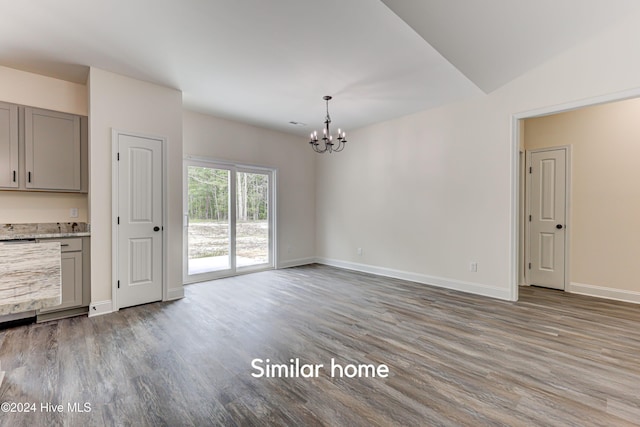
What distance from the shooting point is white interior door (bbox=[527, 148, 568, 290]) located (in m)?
4.50

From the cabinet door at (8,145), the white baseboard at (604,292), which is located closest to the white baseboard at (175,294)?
the cabinet door at (8,145)

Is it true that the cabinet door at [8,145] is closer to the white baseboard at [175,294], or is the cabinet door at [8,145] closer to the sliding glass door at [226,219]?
the sliding glass door at [226,219]

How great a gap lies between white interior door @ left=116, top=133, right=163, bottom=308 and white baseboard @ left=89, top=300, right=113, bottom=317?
0.09 meters

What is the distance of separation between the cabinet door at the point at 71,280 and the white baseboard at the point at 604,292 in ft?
21.6

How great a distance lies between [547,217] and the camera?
4660mm

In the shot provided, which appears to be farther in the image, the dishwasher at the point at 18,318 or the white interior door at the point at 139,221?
the white interior door at the point at 139,221

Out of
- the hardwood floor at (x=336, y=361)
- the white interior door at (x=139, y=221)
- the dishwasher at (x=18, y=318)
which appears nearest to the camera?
the hardwood floor at (x=336, y=361)

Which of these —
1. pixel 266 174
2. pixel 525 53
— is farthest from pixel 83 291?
pixel 525 53

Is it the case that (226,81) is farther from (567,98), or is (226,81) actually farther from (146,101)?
(567,98)

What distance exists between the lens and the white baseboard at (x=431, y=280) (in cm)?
409

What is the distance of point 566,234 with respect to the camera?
4445 millimetres

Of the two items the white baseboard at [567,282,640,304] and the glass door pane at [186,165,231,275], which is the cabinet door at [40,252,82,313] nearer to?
the glass door pane at [186,165,231,275]

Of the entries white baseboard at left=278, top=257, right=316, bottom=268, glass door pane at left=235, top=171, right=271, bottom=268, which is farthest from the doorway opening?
glass door pane at left=235, top=171, right=271, bottom=268

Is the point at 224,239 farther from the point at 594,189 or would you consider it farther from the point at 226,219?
the point at 594,189
